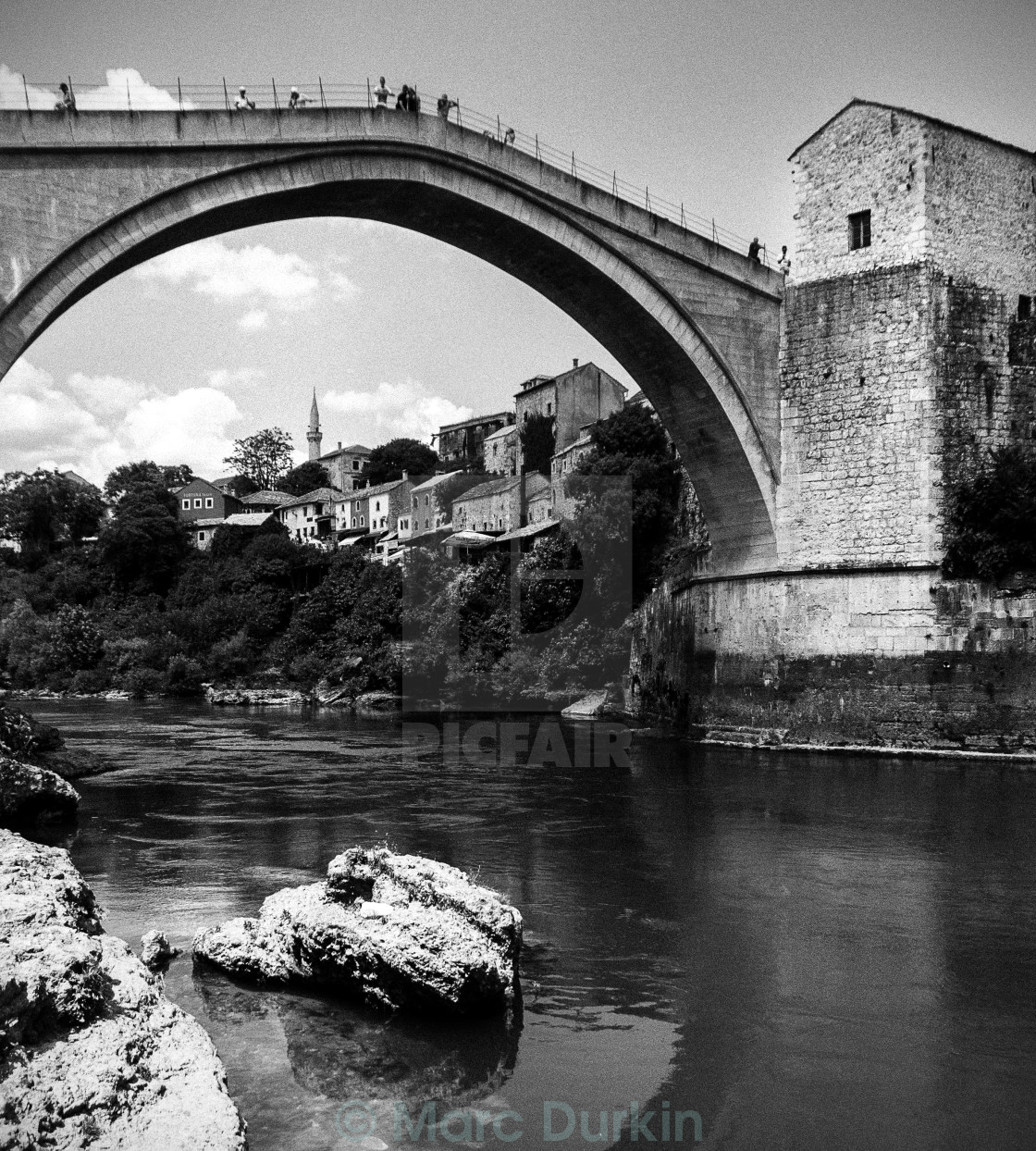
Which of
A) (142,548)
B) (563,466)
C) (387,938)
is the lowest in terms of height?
(387,938)

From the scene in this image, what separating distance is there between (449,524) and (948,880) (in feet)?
133

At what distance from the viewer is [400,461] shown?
6125cm

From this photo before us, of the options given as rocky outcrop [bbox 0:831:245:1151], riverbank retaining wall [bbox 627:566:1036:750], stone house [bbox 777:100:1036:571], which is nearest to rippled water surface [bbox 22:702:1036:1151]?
rocky outcrop [bbox 0:831:245:1151]

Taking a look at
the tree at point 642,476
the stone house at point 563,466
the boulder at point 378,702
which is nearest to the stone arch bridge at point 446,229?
the tree at point 642,476

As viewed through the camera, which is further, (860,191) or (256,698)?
(256,698)

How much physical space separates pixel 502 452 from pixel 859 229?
38450 mm

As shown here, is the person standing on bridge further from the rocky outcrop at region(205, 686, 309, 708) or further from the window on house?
the rocky outcrop at region(205, 686, 309, 708)

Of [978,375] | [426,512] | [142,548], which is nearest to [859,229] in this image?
[978,375]

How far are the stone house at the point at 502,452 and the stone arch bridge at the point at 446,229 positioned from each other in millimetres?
33006

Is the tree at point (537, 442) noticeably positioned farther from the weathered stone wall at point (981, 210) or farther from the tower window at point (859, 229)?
the weathered stone wall at point (981, 210)

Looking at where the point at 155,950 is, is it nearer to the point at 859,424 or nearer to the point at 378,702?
the point at 859,424

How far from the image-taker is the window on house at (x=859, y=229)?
15.4m

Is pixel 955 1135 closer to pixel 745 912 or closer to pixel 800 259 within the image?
pixel 745 912

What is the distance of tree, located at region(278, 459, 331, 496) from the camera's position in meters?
67.2
